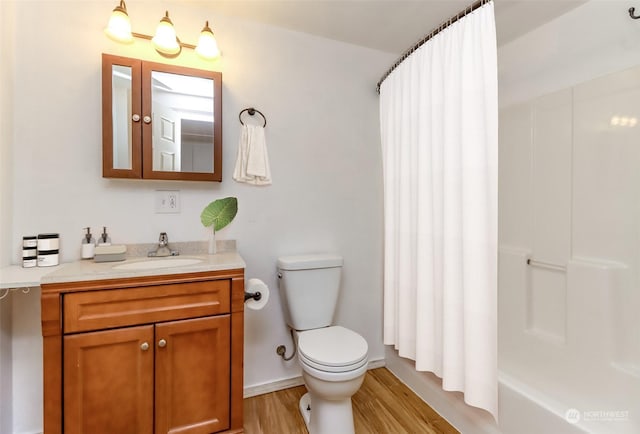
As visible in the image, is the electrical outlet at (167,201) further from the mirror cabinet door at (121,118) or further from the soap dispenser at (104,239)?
the soap dispenser at (104,239)

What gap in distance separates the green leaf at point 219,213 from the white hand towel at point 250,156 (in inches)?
6.4

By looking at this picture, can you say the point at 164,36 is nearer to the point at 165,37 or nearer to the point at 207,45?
the point at 165,37

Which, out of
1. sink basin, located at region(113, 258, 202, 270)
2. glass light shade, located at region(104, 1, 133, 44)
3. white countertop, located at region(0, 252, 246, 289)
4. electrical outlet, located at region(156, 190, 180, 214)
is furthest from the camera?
electrical outlet, located at region(156, 190, 180, 214)

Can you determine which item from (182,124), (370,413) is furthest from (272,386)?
(182,124)

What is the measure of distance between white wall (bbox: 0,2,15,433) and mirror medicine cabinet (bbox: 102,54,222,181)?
389mm

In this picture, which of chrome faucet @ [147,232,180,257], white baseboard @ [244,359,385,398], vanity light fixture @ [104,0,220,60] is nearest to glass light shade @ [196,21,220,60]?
vanity light fixture @ [104,0,220,60]

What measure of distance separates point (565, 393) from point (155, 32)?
307 centimetres

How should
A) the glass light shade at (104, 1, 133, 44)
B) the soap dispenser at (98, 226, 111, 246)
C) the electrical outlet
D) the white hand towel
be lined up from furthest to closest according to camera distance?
the white hand towel < the electrical outlet < the soap dispenser at (98, 226, 111, 246) < the glass light shade at (104, 1, 133, 44)

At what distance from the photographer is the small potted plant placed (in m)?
1.65

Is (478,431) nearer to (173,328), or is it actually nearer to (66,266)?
(173,328)

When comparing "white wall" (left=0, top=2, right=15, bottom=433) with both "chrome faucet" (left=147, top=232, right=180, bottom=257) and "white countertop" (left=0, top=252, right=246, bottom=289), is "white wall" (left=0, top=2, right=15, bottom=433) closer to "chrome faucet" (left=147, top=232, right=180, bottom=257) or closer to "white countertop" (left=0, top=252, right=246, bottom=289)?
"white countertop" (left=0, top=252, right=246, bottom=289)

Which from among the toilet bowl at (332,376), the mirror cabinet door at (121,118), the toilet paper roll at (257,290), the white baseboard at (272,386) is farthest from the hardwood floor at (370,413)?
the mirror cabinet door at (121,118)

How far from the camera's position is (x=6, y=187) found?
1.33 metres

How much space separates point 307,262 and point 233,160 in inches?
31.0
